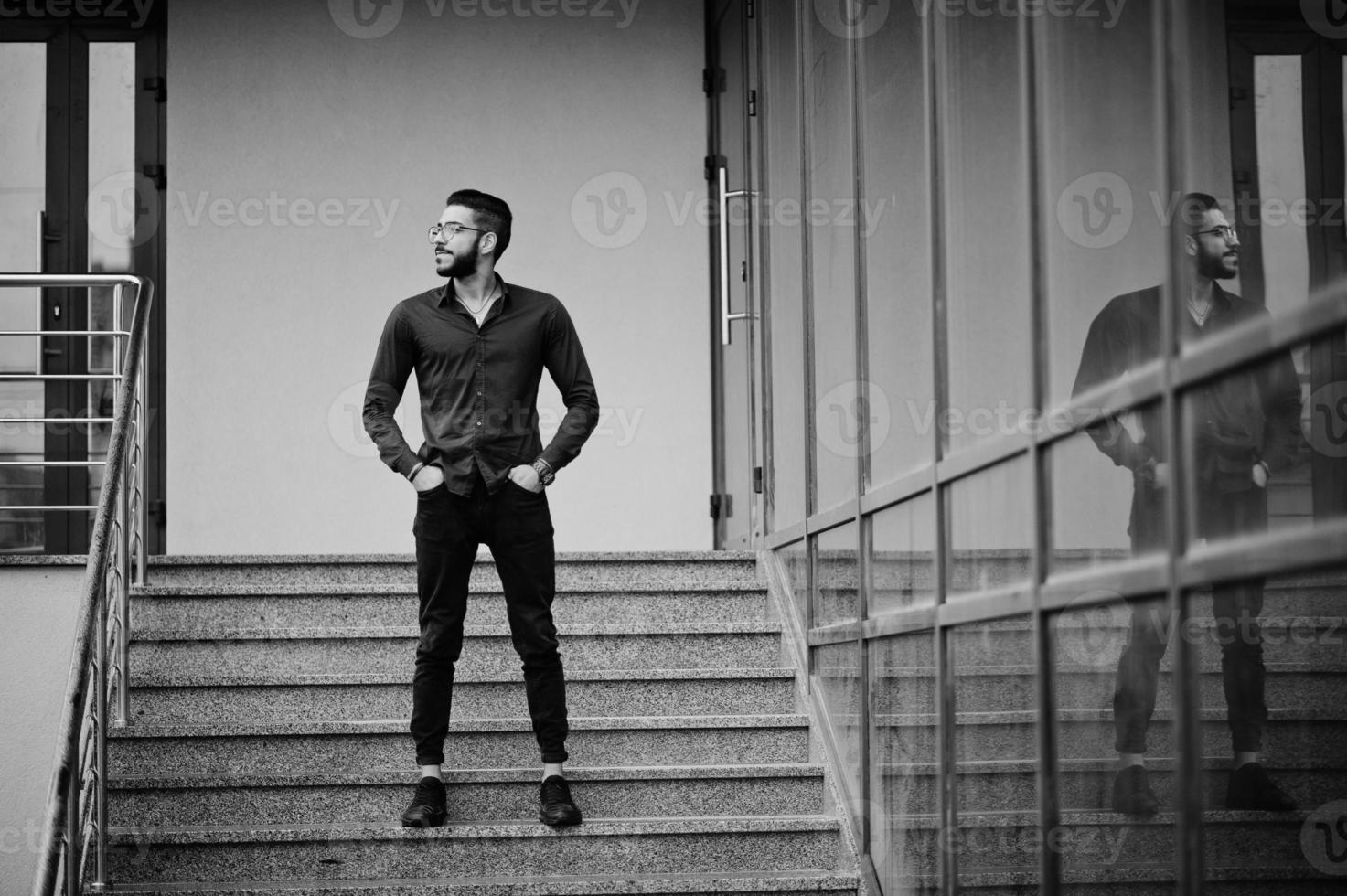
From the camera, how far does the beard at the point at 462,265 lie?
388cm

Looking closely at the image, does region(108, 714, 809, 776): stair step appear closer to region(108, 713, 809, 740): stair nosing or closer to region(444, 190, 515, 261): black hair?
region(108, 713, 809, 740): stair nosing

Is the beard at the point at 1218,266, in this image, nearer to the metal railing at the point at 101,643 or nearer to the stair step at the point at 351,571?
the metal railing at the point at 101,643

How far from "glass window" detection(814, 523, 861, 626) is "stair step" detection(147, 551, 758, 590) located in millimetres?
838

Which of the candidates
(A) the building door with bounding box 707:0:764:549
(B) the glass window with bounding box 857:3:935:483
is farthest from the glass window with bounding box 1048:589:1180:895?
(A) the building door with bounding box 707:0:764:549

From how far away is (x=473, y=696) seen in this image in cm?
437

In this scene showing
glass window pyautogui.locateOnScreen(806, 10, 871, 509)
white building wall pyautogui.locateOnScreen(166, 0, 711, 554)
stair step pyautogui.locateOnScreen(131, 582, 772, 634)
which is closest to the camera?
glass window pyautogui.locateOnScreen(806, 10, 871, 509)

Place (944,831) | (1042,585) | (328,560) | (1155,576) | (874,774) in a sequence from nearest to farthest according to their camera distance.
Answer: (1155,576), (1042,585), (944,831), (874,774), (328,560)

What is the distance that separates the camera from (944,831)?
3.10m

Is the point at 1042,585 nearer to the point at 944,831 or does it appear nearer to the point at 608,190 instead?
the point at 944,831

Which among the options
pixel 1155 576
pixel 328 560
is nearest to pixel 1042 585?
pixel 1155 576

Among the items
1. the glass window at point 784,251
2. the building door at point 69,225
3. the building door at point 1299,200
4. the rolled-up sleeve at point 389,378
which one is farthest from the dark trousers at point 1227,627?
the building door at point 69,225

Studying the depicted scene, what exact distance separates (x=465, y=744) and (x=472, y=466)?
31.7 inches

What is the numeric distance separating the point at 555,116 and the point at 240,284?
1.43 meters

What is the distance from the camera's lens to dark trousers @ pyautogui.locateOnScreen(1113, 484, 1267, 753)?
6.41ft
